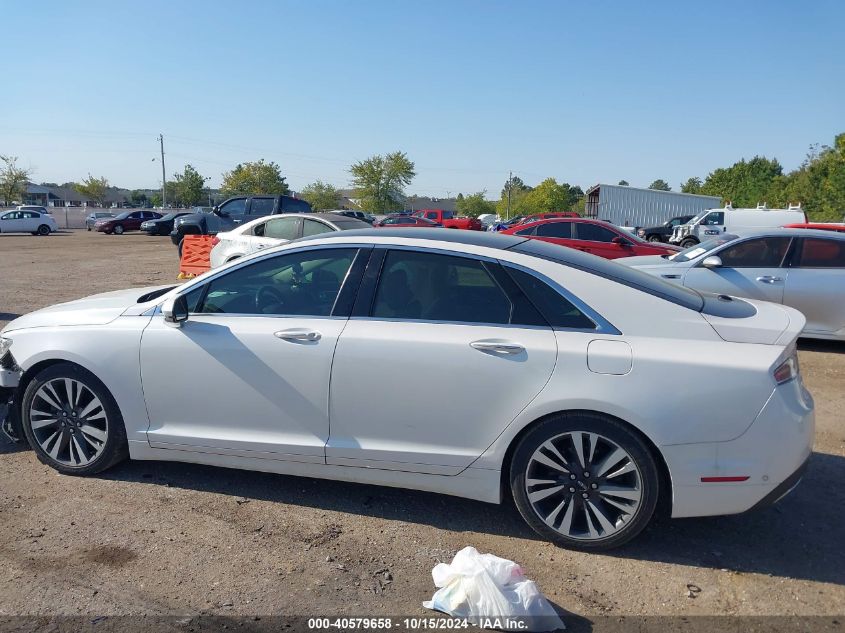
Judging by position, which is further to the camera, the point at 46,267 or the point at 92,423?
the point at 46,267

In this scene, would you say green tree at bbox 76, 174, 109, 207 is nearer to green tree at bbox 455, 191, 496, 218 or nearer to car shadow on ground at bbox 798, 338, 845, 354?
green tree at bbox 455, 191, 496, 218

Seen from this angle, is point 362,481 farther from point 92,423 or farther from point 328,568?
point 92,423

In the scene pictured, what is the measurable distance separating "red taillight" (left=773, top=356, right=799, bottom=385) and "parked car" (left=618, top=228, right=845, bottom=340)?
4.94 meters

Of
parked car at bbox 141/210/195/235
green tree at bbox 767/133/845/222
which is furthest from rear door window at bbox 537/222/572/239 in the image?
parked car at bbox 141/210/195/235

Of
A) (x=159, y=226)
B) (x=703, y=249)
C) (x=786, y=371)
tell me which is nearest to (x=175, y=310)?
(x=786, y=371)

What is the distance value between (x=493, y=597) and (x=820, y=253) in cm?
746

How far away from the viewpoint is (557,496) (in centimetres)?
349

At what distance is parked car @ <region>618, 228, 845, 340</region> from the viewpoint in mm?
8203

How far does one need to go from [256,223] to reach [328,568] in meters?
9.52

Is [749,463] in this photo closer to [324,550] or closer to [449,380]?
[449,380]

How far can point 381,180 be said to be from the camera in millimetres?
77375

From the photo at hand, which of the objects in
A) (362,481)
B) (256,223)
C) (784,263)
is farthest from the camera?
(256,223)

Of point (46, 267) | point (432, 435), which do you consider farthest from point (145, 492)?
point (46, 267)

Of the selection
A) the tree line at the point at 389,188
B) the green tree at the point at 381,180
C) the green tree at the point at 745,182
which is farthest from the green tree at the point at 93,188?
the green tree at the point at 745,182
